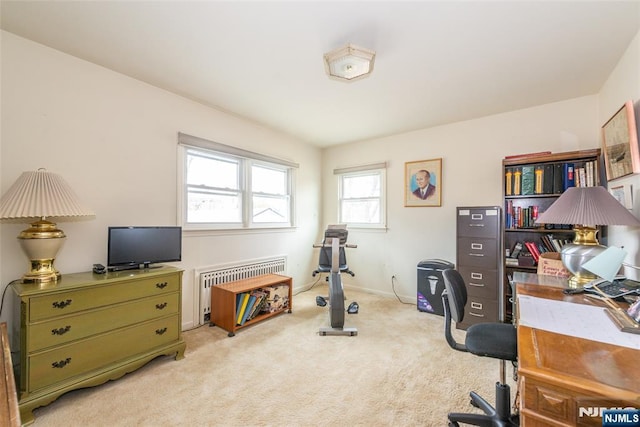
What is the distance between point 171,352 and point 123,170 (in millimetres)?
1680

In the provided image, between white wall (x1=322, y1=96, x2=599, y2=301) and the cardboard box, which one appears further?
white wall (x1=322, y1=96, x2=599, y2=301)

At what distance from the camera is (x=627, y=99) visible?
1939 millimetres

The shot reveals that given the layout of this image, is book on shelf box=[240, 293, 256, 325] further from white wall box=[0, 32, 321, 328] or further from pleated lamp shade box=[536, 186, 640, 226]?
pleated lamp shade box=[536, 186, 640, 226]

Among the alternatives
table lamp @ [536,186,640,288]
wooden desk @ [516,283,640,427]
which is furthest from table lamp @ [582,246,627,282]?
wooden desk @ [516,283,640,427]

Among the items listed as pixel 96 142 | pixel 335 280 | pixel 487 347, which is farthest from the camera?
pixel 335 280

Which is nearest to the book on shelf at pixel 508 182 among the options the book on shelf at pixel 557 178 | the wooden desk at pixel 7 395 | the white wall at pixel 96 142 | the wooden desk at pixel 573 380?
the book on shelf at pixel 557 178

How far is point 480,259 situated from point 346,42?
2624 mm

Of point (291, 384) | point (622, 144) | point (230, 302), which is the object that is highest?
point (622, 144)

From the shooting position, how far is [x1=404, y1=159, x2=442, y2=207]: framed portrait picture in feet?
11.9

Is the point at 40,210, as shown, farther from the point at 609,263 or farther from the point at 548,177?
the point at 548,177

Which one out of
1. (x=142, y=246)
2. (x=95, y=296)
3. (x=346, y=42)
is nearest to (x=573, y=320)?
(x=346, y=42)

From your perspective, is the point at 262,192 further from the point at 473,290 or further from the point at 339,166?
the point at 473,290

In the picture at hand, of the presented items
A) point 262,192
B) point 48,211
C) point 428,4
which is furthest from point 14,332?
point 428,4

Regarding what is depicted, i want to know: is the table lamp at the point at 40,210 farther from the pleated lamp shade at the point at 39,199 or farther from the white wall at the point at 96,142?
the white wall at the point at 96,142
